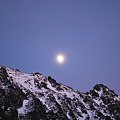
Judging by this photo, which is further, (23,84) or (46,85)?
(46,85)

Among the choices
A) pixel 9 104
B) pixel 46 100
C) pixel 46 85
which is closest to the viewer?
pixel 9 104


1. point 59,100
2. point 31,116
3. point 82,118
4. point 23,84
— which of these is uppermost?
point 23,84

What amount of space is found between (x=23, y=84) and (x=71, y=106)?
119 feet

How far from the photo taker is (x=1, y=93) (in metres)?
142

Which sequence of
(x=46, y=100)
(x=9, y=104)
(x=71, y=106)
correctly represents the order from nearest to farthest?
(x=9, y=104)
(x=46, y=100)
(x=71, y=106)

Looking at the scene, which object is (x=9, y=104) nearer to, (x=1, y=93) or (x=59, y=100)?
(x=1, y=93)

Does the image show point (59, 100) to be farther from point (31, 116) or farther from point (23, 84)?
point (31, 116)

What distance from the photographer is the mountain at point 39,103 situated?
138 meters

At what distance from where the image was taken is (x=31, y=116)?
138m

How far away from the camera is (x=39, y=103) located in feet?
500

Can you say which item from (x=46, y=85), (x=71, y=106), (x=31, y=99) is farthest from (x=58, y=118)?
(x=46, y=85)

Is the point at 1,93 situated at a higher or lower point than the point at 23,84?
lower

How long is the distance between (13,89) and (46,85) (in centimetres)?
4455

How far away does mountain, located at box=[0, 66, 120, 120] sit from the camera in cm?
13788
